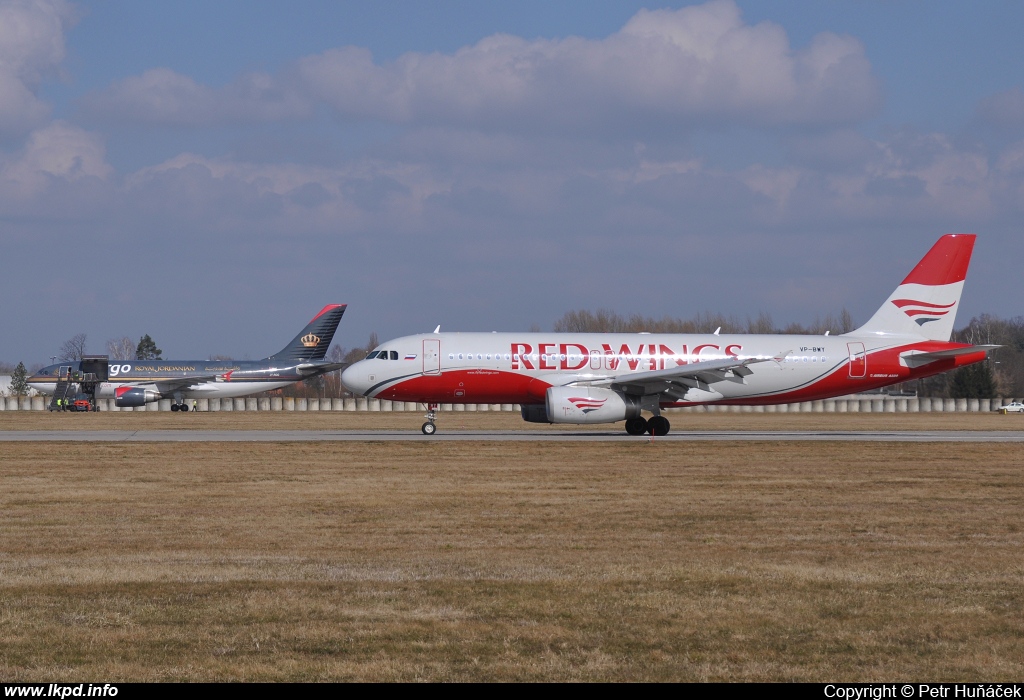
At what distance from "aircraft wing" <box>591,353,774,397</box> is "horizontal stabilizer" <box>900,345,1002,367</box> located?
19.5 ft

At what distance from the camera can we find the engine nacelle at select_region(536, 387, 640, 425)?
3127cm

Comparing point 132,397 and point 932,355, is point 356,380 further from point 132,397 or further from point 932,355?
point 132,397

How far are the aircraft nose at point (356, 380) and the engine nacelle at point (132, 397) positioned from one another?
44.9 metres

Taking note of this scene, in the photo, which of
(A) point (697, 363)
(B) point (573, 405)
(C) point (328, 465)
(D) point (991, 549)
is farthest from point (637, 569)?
(A) point (697, 363)

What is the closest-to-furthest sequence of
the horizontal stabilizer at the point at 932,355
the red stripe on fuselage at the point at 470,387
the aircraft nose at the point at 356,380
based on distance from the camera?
the red stripe on fuselage at the point at 470,387, the aircraft nose at the point at 356,380, the horizontal stabilizer at the point at 932,355

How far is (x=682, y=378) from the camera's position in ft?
108

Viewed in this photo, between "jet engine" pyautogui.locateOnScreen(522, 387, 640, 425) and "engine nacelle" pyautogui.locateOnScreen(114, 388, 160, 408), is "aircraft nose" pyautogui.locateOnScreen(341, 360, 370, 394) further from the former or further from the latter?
"engine nacelle" pyautogui.locateOnScreen(114, 388, 160, 408)

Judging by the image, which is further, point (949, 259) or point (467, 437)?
point (949, 259)

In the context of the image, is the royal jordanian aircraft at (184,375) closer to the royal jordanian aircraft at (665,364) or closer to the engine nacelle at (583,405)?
the royal jordanian aircraft at (665,364)

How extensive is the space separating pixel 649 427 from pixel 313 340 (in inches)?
1997

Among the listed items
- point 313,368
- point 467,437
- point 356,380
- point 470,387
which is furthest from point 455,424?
point 313,368

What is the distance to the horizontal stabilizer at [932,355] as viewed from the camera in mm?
35375

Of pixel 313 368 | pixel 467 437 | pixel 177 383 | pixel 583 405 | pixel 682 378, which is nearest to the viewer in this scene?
pixel 583 405

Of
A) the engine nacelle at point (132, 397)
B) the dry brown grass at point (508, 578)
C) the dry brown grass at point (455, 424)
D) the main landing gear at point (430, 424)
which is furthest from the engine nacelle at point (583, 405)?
the engine nacelle at point (132, 397)
